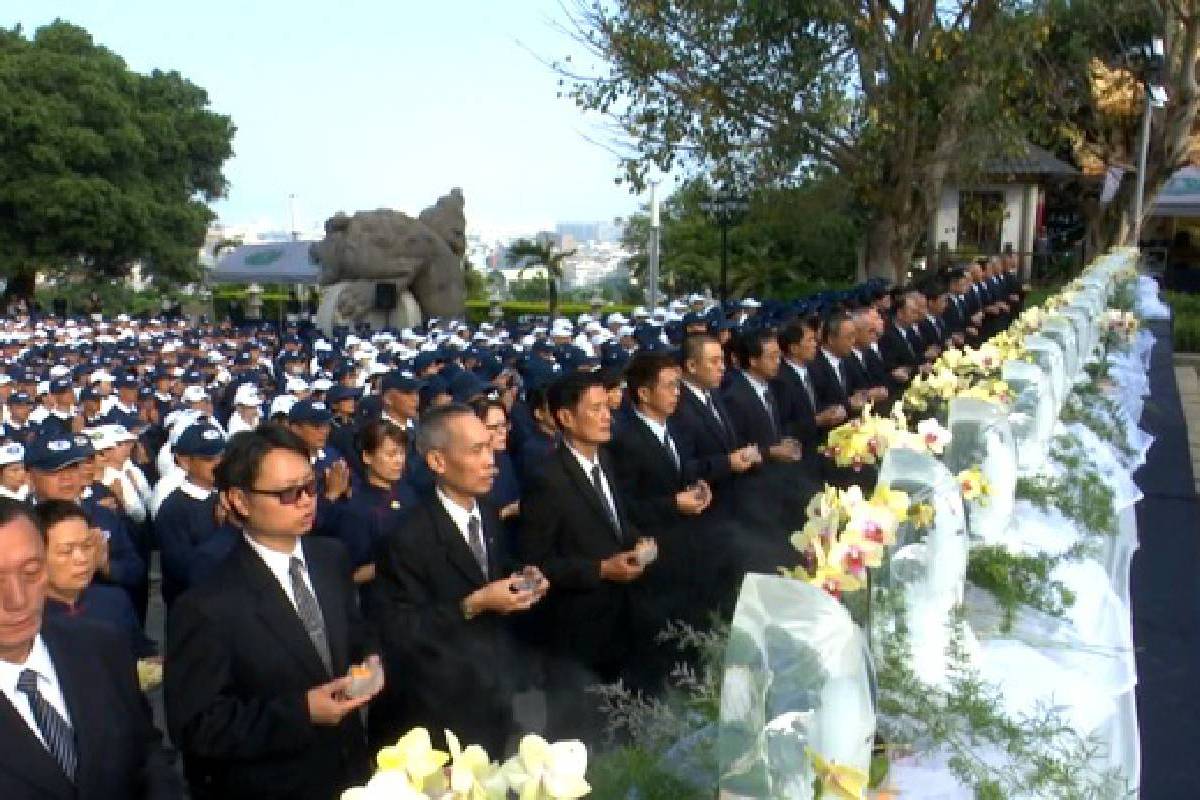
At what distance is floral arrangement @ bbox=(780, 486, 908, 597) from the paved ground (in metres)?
8.29

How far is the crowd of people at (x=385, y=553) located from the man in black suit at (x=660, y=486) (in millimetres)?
13

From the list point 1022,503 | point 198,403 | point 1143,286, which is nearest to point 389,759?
point 1022,503

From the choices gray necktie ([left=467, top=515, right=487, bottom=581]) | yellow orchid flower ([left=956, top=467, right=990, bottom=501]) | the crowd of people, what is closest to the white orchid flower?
→ yellow orchid flower ([left=956, top=467, right=990, bottom=501])

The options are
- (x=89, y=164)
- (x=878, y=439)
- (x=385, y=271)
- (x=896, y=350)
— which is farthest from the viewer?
(x=89, y=164)

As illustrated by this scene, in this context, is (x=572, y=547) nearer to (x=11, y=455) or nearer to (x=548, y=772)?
(x=548, y=772)

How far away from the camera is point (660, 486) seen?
5.24 m

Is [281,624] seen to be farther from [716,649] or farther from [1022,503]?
[1022,503]

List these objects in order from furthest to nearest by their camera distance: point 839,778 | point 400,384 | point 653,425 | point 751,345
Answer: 1. point 400,384
2. point 751,345
3. point 653,425
4. point 839,778

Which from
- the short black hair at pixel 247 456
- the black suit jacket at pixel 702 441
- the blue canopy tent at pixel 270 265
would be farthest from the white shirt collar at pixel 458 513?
the blue canopy tent at pixel 270 265

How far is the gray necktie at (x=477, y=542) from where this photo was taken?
369 cm

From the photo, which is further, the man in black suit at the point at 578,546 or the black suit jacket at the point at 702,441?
the black suit jacket at the point at 702,441

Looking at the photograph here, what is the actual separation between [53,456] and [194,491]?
0.63 m

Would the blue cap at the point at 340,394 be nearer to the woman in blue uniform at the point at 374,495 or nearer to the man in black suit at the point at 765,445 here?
the woman in blue uniform at the point at 374,495

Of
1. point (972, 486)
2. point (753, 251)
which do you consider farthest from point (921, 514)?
point (753, 251)
